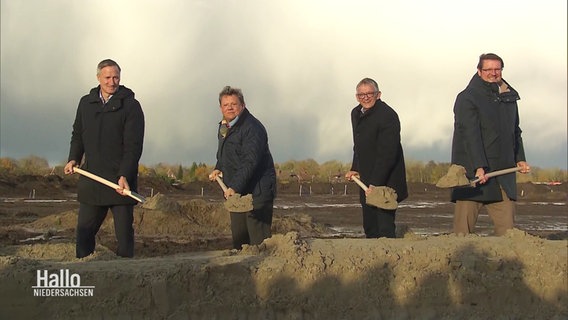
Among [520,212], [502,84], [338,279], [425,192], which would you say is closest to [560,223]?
[520,212]

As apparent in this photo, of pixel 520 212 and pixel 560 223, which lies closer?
pixel 560 223

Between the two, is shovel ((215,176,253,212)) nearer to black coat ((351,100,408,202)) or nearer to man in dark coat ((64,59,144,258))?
man in dark coat ((64,59,144,258))

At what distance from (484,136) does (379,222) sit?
1181 millimetres

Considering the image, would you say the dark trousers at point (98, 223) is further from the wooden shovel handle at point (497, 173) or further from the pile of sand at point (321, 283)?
the wooden shovel handle at point (497, 173)

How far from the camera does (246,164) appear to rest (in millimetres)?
5324

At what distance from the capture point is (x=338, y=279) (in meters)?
4.48

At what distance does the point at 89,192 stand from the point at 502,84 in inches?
145

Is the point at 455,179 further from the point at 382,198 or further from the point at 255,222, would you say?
the point at 255,222

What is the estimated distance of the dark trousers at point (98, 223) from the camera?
5.29 m

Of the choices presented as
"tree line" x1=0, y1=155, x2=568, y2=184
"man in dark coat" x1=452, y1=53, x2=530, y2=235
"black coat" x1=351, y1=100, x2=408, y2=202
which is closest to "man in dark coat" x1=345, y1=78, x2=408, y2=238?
"black coat" x1=351, y1=100, x2=408, y2=202

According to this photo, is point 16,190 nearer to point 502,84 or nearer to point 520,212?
point 520,212

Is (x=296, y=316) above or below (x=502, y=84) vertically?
below

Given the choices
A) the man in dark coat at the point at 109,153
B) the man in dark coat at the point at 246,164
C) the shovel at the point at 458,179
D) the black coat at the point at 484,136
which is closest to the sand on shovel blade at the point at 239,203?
the man in dark coat at the point at 246,164

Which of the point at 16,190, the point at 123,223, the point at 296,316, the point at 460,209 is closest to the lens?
the point at 296,316
